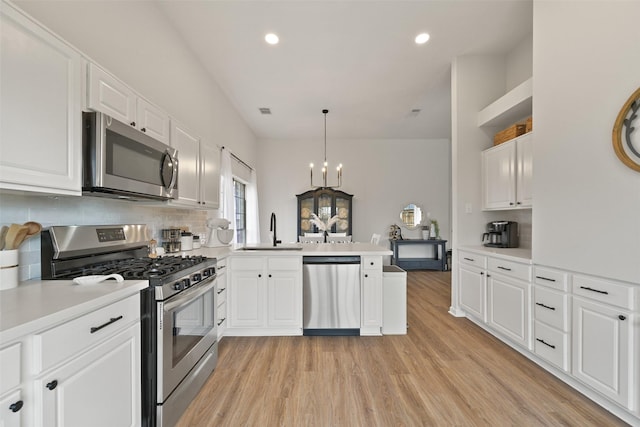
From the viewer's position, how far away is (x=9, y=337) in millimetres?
800

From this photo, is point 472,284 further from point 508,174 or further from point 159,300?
point 159,300

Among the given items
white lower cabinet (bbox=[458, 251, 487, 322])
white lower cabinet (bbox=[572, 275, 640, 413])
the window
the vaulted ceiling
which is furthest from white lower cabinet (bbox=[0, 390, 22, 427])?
the window

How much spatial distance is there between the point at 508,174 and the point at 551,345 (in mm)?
1710

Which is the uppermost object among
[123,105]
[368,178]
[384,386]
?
[368,178]

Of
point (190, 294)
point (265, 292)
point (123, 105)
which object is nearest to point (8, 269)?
point (190, 294)

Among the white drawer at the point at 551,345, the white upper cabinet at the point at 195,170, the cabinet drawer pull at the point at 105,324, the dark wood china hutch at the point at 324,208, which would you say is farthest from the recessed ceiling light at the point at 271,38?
the white drawer at the point at 551,345

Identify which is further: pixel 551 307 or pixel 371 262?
pixel 371 262

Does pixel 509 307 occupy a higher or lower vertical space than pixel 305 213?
lower

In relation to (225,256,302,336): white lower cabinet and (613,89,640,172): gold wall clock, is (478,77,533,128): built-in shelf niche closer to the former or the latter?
(613,89,640,172): gold wall clock

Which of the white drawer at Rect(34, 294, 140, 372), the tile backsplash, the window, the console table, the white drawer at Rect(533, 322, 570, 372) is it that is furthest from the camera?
the console table

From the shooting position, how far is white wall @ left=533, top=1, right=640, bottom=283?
5.47 ft

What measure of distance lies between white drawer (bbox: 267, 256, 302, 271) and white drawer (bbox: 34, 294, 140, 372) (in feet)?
5.06

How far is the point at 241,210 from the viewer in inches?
226

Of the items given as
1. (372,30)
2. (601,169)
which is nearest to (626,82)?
(601,169)
